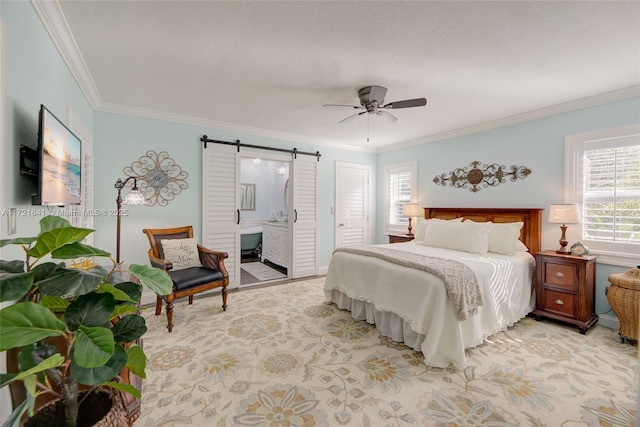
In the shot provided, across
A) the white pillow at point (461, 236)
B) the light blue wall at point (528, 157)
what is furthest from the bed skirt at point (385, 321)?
the light blue wall at point (528, 157)

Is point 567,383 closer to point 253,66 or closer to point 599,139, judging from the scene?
point 599,139

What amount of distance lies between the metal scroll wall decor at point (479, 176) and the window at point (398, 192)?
524mm

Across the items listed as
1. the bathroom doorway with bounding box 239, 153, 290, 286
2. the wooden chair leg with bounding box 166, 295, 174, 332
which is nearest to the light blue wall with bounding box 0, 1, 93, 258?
the wooden chair leg with bounding box 166, 295, 174, 332

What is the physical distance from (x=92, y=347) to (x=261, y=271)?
4666 mm

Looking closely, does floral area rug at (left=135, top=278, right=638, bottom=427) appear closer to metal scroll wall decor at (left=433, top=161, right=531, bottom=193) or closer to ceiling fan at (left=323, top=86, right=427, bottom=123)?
metal scroll wall decor at (left=433, top=161, right=531, bottom=193)

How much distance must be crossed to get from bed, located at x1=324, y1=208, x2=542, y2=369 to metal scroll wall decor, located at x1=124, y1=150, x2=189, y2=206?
2391mm

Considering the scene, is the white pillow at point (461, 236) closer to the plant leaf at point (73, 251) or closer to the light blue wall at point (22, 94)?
the plant leaf at point (73, 251)

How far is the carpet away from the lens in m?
4.96

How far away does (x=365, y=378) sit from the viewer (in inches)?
82.1

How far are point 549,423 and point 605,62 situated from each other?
2814mm

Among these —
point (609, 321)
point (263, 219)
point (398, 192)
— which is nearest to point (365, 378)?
point (609, 321)

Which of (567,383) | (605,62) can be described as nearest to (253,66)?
(605,62)

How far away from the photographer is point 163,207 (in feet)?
12.3

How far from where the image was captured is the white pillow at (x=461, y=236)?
3324 mm
